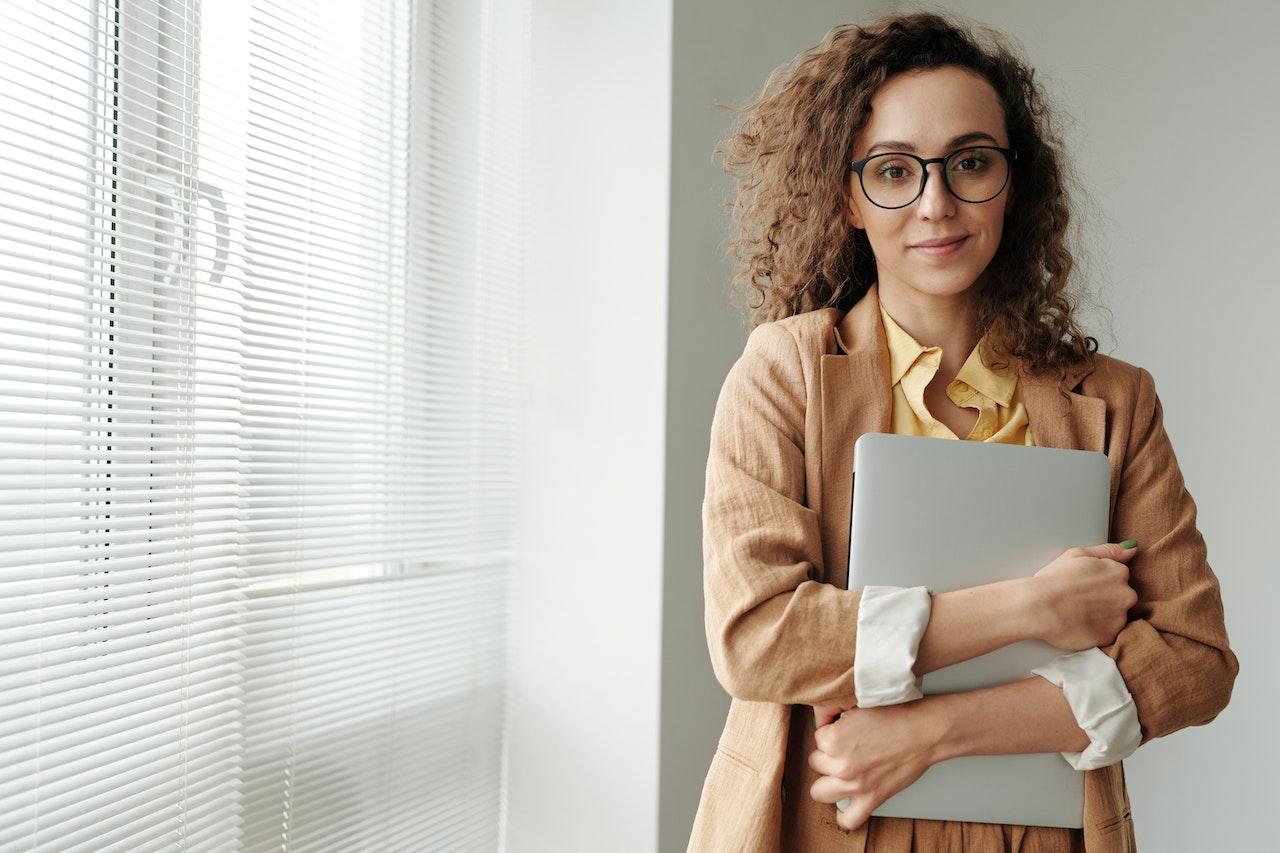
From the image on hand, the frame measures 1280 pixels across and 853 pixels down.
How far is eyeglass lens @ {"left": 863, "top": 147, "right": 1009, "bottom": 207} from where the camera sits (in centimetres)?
124

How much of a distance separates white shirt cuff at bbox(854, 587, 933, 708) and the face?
42 cm

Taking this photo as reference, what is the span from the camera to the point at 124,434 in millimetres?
1362

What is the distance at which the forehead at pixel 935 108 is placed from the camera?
48.5 inches

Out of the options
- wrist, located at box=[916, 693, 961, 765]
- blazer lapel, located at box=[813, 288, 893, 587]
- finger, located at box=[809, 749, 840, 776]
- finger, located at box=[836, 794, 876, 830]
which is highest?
blazer lapel, located at box=[813, 288, 893, 587]

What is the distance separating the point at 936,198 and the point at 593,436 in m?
1.07

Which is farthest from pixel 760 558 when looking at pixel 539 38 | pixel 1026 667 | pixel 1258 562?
pixel 1258 562

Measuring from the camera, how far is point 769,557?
1.14 metres

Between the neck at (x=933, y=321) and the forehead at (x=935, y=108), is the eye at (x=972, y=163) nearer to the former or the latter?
the forehead at (x=935, y=108)

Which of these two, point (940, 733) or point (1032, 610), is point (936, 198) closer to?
point (1032, 610)

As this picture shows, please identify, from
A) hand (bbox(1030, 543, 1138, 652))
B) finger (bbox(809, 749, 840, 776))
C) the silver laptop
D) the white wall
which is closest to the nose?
the silver laptop

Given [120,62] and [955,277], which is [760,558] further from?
[120,62]

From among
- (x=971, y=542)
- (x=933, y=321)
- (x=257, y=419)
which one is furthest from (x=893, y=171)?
(x=257, y=419)

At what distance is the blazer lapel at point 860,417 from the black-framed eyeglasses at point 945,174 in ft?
0.59

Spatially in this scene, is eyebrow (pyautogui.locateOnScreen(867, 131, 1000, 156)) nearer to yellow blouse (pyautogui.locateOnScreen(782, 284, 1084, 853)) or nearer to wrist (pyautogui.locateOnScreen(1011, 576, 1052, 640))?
yellow blouse (pyautogui.locateOnScreen(782, 284, 1084, 853))
